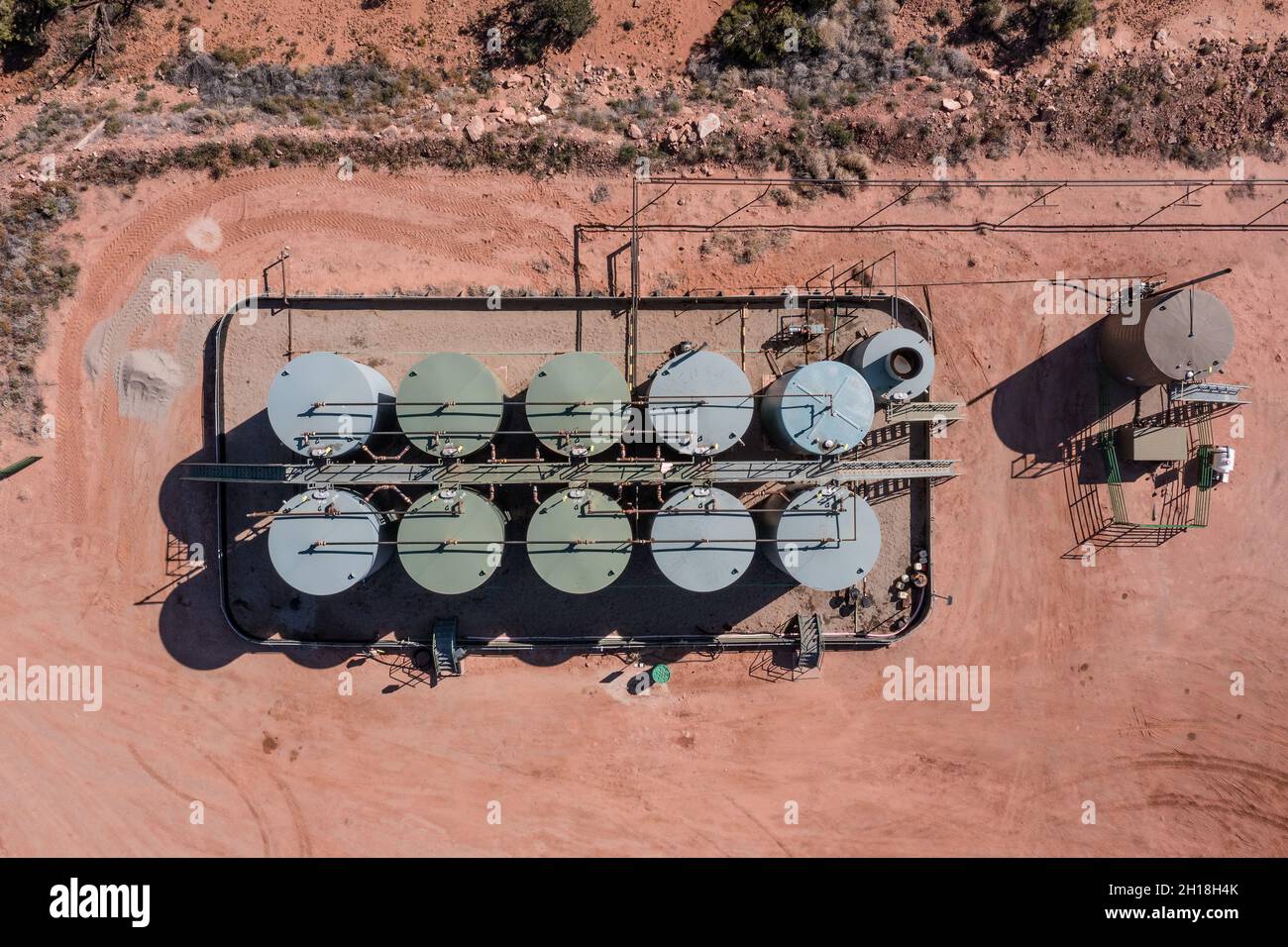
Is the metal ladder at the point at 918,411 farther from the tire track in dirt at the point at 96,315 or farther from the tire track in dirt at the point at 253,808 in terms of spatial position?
the tire track in dirt at the point at 253,808

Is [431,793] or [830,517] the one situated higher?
[830,517]

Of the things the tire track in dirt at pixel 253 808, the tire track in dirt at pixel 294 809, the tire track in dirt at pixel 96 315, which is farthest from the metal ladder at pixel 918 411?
the tire track in dirt at pixel 253 808

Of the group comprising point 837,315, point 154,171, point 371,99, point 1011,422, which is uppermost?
point 371,99

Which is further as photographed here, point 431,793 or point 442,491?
point 431,793

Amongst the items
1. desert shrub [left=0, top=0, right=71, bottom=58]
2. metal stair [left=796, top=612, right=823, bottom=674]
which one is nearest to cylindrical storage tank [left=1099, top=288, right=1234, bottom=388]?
metal stair [left=796, top=612, right=823, bottom=674]
